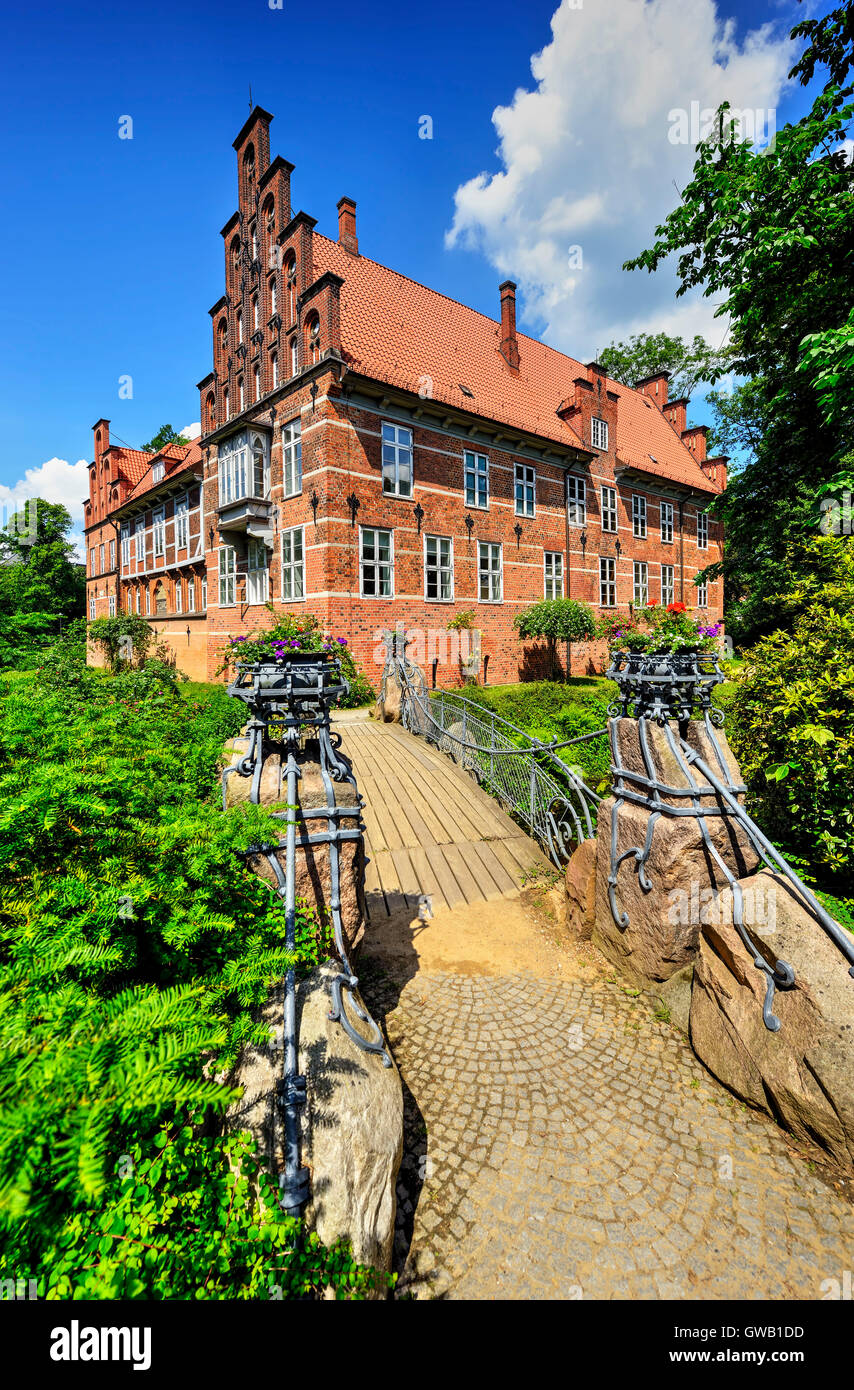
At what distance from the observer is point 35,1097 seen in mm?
1032

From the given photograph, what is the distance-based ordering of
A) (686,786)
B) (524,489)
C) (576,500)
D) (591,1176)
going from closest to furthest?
(591,1176) → (686,786) → (524,489) → (576,500)

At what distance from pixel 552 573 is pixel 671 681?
16592 millimetres

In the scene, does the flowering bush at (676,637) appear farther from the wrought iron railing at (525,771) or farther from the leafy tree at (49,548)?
the leafy tree at (49,548)

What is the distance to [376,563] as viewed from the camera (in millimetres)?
14406

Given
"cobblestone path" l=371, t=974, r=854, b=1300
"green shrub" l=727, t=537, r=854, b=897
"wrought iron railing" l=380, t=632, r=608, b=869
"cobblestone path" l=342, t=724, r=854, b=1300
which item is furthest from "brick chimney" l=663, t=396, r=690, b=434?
"cobblestone path" l=371, t=974, r=854, b=1300

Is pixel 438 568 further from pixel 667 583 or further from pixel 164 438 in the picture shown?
pixel 164 438

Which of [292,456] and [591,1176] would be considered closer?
[591,1176]

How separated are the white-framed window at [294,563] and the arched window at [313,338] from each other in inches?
171

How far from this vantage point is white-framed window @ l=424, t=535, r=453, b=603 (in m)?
15.6

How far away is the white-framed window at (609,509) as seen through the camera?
70.2ft

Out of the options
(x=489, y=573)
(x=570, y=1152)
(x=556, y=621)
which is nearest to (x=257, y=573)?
(x=489, y=573)

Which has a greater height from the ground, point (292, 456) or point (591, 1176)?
point (292, 456)

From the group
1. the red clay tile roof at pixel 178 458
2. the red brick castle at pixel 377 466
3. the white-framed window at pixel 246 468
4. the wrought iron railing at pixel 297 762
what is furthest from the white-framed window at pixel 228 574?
the wrought iron railing at pixel 297 762

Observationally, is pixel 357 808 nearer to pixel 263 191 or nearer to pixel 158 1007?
pixel 158 1007
